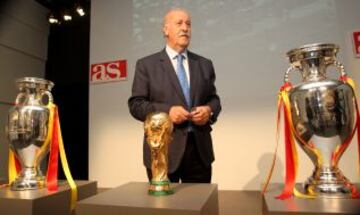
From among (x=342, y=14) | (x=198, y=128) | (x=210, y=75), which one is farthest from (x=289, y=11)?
(x=198, y=128)

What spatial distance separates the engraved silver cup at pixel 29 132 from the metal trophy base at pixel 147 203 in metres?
0.52

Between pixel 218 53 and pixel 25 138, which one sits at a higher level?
pixel 218 53

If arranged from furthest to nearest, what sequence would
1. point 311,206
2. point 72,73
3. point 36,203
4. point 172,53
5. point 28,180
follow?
1. point 72,73
2. point 172,53
3. point 28,180
4. point 36,203
5. point 311,206

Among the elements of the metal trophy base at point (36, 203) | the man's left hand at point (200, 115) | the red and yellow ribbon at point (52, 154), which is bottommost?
the metal trophy base at point (36, 203)

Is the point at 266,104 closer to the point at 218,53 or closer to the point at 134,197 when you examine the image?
the point at 218,53

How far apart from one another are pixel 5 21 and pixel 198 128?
279 cm

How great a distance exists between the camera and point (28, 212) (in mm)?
924

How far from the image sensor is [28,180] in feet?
3.96

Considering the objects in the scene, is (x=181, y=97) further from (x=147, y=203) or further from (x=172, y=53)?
(x=147, y=203)

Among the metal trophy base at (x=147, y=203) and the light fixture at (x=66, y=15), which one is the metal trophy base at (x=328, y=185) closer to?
the metal trophy base at (x=147, y=203)

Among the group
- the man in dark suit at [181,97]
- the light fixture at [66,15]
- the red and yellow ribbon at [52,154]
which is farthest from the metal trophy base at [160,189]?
the light fixture at [66,15]

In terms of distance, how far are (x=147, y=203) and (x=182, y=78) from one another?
2.12 ft

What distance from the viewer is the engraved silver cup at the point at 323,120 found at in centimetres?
85

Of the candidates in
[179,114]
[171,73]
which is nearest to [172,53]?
[171,73]
